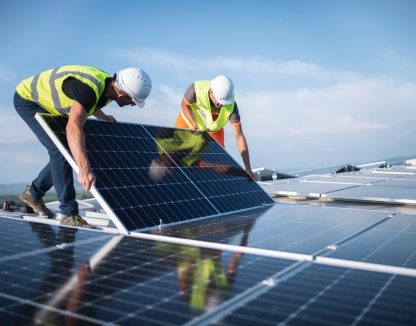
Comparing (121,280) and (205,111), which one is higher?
(205,111)

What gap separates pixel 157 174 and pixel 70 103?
4.47 ft

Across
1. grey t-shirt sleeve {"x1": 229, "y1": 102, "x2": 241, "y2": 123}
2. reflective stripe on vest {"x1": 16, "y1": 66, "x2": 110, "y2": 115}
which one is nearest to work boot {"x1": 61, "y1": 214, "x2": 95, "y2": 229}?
reflective stripe on vest {"x1": 16, "y1": 66, "x2": 110, "y2": 115}

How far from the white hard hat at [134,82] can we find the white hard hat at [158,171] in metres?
0.94

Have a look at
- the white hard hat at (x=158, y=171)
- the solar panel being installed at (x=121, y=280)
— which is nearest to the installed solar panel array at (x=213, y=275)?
the solar panel being installed at (x=121, y=280)

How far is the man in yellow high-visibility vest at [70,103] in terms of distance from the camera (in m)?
4.70

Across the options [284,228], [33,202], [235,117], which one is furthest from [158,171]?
[235,117]

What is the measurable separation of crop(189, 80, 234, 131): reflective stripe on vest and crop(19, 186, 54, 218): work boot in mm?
3117

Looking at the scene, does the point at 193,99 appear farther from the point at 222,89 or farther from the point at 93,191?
the point at 93,191

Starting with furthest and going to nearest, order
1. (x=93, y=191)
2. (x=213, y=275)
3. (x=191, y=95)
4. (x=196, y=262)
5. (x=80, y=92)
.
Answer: (x=191, y=95) → (x=80, y=92) → (x=93, y=191) → (x=196, y=262) → (x=213, y=275)

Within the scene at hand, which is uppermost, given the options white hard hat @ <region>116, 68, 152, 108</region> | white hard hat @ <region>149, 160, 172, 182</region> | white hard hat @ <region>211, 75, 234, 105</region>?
white hard hat @ <region>211, 75, 234, 105</region>

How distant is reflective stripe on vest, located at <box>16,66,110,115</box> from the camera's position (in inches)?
200

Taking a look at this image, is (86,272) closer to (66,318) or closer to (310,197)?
(66,318)

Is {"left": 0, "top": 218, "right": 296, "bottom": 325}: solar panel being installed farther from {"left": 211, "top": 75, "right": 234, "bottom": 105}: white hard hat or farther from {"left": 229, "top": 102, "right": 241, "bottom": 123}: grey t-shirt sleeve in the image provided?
{"left": 229, "top": 102, "right": 241, "bottom": 123}: grey t-shirt sleeve

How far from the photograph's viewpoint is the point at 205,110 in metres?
8.08
